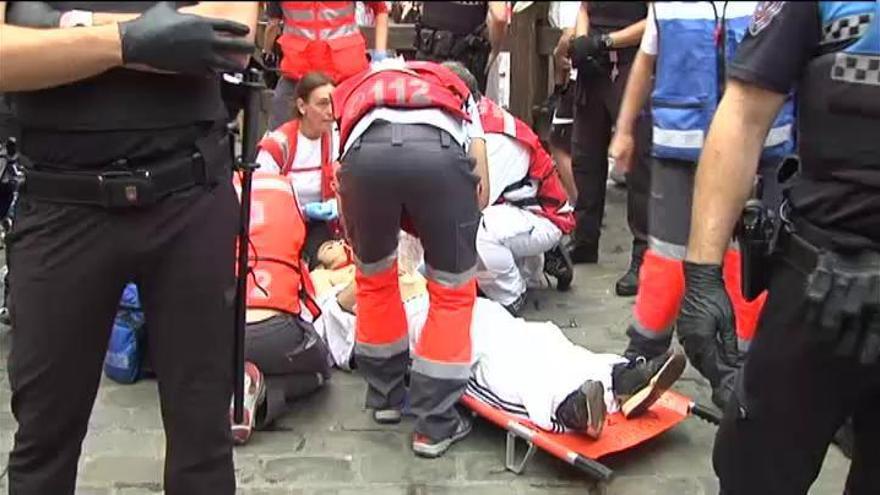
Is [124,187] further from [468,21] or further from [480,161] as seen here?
[480,161]

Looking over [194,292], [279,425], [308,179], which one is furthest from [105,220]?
[308,179]

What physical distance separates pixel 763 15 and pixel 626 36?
7.20 feet

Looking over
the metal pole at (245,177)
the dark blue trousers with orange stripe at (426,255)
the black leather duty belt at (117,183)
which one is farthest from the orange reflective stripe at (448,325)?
the black leather duty belt at (117,183)

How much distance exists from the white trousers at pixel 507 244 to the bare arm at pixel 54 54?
2.82 meters

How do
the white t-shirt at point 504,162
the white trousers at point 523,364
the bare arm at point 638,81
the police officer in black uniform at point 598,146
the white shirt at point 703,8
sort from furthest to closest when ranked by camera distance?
1. the white t-shirt at point 504,162
2. the police officer in black uniform at point 598,146
3. the white trousers at point 523,364
4. the bare arm at point 638,81
5. the white shirt at point 703,8

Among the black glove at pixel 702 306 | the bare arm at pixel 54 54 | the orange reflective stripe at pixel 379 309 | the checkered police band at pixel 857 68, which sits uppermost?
the checkered police band at pixel 857 68

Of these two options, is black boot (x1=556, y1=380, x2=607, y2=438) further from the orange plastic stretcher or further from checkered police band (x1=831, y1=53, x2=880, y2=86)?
checkered police band (x1=831, y1=53, x2=880, y2=86)

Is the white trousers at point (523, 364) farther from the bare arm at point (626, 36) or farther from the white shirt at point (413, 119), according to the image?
the bare arm at point (626, 36)

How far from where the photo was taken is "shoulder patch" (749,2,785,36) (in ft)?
6.26

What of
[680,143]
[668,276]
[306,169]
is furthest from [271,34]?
[306,169]

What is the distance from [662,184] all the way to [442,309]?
784 mm

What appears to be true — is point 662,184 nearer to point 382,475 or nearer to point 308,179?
point 382,475

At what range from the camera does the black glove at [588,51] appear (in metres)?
4.40

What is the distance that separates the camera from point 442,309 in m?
3.76
